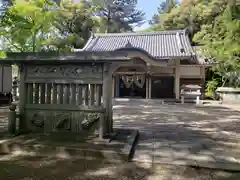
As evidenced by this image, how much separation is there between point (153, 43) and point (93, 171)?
15.3 meters

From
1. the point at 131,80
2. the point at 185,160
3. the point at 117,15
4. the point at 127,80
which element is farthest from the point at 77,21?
the point at 185,160

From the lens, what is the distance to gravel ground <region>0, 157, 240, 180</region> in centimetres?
256

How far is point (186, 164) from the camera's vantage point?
116 inches

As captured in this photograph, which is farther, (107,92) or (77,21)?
(77,21)

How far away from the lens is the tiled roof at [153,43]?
14.8m

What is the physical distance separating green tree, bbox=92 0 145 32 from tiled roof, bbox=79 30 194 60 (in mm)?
10743

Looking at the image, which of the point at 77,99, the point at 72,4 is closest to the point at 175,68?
Answer: the point at 77,99

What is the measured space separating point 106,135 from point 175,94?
1101cm

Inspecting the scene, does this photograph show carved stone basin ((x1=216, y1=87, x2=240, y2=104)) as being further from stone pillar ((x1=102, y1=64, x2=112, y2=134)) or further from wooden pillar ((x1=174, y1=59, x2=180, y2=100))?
stone pillar ((x1=102, y1=64, x2=112, y2=134))

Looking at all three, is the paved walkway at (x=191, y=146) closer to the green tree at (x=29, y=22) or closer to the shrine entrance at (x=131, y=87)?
the green tree at (x=29, y=22)

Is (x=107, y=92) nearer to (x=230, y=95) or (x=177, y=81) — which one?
(x=177, y=81)

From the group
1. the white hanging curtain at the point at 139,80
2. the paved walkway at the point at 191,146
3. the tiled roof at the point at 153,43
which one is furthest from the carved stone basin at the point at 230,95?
the paved walkway at the point at 191,146

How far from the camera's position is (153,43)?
670 inches

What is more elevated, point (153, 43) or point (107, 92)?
point (153, 43)
